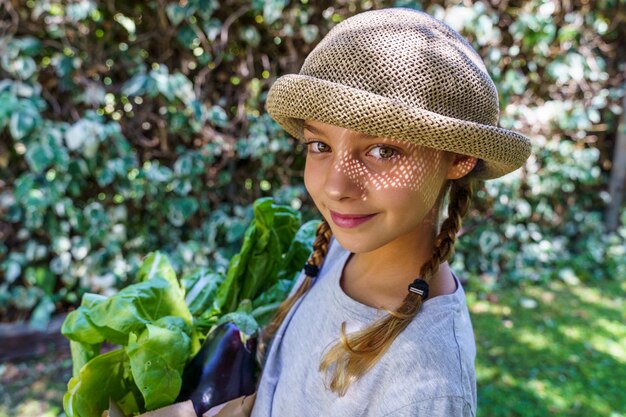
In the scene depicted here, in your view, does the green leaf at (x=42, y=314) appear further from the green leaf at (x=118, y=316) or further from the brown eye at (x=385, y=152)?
the brown eye at (x=385, y=152)

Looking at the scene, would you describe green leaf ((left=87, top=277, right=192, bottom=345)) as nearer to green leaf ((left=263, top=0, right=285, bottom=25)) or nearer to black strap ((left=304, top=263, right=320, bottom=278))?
black strap ((left=304, top=263, right=320, bottom=278))

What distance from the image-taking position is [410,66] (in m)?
0.82

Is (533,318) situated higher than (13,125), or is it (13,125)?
(13,125)

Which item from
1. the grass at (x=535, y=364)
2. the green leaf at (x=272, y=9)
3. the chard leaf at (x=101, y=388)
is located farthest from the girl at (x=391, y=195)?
the green leaf at (x=272, y=9)

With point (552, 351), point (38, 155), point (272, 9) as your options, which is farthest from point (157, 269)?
point (552, 351)

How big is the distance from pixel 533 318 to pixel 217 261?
213cm

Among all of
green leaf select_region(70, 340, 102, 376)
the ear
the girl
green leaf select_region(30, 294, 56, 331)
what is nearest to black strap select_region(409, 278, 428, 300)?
the girl

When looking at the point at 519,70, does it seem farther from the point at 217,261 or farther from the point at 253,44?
the point at 217,261

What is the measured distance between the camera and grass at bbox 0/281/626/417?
253 cm

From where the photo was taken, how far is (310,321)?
110 centimetres

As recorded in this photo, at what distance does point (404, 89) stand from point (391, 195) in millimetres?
189

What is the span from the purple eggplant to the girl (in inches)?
1.9

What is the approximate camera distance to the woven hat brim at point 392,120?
80 cm

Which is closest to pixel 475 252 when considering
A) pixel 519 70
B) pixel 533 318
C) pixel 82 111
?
pixel 533 318
